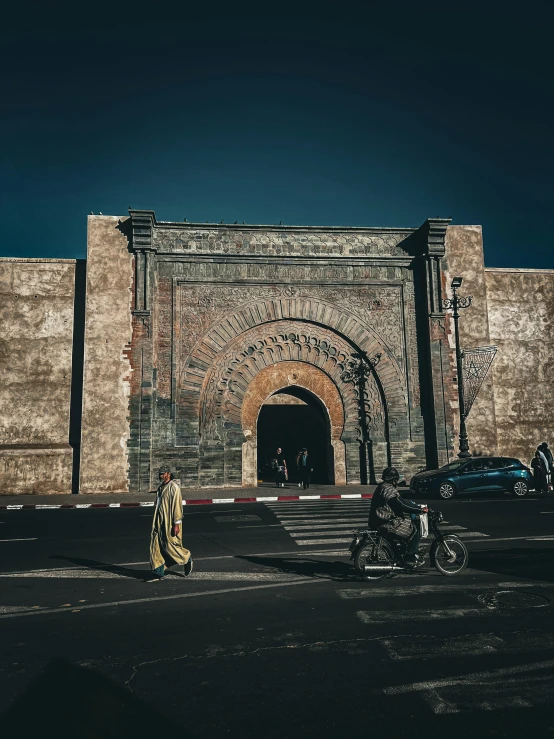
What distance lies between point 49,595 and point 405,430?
16.4m

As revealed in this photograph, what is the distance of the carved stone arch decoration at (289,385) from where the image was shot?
20.8 m

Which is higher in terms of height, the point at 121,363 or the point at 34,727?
the point at 121,363

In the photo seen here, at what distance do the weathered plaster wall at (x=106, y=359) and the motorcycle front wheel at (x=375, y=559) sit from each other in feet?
46.1

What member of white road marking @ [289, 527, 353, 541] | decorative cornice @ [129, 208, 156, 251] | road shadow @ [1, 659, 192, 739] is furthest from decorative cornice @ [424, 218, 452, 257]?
road shadow @ [1, 659, 192, 739]

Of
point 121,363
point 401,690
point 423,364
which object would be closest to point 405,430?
point 423,364

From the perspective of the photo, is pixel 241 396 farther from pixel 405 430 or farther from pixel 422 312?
pixel 422 312

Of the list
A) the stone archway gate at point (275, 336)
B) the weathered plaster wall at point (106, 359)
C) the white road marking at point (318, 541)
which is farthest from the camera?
the stone archway gate at point (275, 336)

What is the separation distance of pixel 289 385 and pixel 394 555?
14.1 m

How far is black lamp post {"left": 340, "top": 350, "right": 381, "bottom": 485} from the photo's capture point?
21.1 meters

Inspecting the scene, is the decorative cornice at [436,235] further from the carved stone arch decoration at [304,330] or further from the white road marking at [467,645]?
the white road marking at [467,645]

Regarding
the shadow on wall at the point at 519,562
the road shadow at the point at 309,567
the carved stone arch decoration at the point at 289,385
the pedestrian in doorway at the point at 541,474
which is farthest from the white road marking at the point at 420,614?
the carved stone arch decoration at the point at 289,385

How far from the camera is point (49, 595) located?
665 cm

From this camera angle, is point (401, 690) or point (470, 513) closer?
point (401, 690)

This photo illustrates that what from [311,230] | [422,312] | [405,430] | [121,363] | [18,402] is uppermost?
[311,230]
